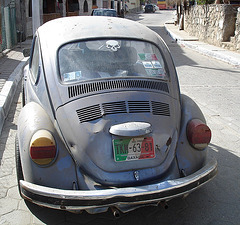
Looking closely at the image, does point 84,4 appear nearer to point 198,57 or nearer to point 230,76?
point 198,57

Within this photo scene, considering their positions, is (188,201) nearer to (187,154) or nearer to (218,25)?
(187,154)

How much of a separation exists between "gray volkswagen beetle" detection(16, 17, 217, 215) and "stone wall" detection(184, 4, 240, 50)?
36.8 ft

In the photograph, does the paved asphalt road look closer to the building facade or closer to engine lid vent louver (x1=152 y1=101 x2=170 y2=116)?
engine lid vent louver (x1=152 y1=101 x2=170 y2=116)

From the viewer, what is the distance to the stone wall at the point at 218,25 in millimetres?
14899

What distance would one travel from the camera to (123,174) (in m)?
2.84

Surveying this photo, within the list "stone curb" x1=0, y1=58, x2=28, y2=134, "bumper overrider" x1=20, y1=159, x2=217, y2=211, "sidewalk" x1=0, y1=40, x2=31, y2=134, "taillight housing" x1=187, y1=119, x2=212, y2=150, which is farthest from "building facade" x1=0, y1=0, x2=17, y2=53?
"bumper overrider" x1=20, y1=159, x2=217, y2=211

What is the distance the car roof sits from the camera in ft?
12.0

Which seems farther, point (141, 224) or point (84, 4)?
point (84, 4)

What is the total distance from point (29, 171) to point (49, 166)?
6.8 inches

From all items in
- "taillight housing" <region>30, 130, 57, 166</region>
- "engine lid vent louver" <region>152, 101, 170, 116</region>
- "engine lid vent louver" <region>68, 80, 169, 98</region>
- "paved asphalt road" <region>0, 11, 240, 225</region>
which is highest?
"engine lid vent louver" <region>68, 80, 169, 98</region>

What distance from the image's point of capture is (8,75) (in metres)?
8.69

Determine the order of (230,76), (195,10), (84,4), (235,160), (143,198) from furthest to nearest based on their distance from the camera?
1. (84,4)
2. (195,10)
3. (230,76)
4. (235,160)
5. (143,198)

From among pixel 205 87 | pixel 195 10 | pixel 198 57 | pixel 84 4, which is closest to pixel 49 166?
pixel 205 87

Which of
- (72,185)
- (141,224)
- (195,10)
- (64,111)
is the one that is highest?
(195,10)
